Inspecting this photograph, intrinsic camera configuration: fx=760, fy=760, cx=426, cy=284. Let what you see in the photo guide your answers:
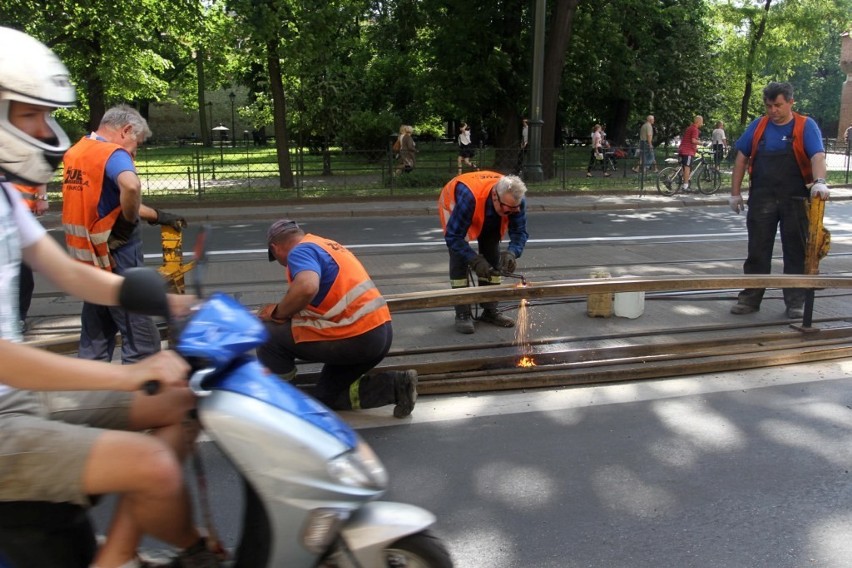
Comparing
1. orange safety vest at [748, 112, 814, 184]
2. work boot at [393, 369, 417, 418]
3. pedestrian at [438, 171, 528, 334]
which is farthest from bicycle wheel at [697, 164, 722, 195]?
work boot at [393, 369, 417, 418]

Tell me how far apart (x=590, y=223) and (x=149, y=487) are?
1288cm

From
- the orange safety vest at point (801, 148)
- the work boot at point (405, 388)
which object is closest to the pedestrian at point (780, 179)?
the orange safety vest at point (801, 148)

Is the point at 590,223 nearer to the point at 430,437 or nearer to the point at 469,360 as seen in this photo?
the point at 469,360

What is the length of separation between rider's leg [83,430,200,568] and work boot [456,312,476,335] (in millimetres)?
4179

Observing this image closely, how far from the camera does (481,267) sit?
20.0 ft

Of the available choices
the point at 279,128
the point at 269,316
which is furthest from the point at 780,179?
the point at 279,128

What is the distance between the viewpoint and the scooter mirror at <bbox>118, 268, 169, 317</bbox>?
2.24 m

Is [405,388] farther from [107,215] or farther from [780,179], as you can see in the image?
[780,179]

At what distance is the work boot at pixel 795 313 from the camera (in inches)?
261

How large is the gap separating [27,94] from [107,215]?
2589 mm

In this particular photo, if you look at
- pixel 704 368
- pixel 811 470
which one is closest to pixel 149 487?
pixel 811 470

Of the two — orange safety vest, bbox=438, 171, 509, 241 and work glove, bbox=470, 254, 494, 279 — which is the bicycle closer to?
orange safety vest, bbox=438, 171, 509, 241

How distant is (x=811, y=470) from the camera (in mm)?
3820

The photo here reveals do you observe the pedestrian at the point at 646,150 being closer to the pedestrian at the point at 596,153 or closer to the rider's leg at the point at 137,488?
the pedestrian at the point at 596,153
